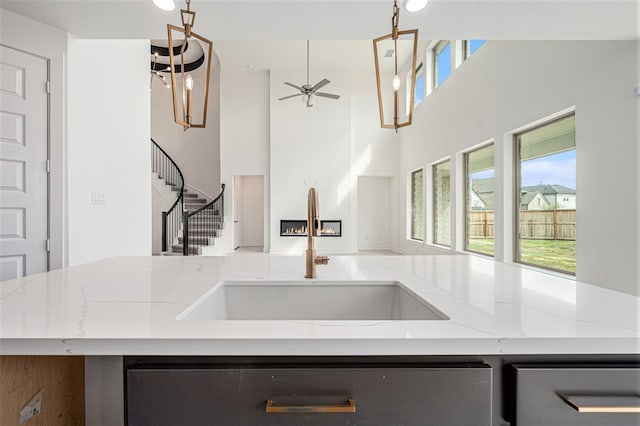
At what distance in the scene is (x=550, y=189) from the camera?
3857mm

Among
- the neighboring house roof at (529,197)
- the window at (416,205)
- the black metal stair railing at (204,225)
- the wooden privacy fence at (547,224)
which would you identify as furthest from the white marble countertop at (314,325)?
the window at (416,205)

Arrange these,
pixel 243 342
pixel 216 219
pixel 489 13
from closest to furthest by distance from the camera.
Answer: pixel 243 342 < pixel 489 13 < pixel 216 219

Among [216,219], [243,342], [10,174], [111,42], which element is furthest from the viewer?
[216,219]

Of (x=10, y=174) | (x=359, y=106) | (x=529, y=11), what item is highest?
(x=359, y=106)

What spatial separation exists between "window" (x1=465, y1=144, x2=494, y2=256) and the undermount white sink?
4450 mm

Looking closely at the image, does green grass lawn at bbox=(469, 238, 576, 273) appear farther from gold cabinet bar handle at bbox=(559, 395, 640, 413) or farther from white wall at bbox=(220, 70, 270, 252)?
white wall at bbox=(220, 70, 270, 252)

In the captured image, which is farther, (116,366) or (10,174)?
(10,174)

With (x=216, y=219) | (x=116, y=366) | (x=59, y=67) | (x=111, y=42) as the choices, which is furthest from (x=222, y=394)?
(x=216, y=219)

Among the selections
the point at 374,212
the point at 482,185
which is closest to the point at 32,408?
the point at 482,185

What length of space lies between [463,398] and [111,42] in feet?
13.0

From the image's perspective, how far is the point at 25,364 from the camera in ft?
2.18

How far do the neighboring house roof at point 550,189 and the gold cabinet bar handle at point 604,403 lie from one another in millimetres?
3603

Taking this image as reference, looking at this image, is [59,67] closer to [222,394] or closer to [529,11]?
[222,394]

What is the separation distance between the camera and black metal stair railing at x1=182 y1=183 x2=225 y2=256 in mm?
6645
